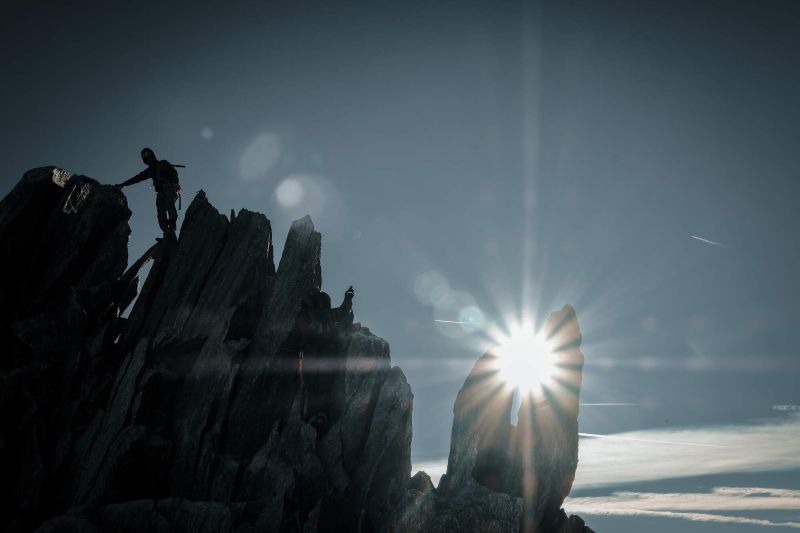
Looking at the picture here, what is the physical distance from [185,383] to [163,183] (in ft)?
60.0

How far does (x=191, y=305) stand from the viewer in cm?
4156

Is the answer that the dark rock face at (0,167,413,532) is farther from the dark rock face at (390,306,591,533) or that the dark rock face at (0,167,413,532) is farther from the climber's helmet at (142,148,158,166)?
the climber's helmet at (142,148,158,166)

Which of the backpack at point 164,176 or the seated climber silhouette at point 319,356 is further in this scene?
the backpack at point 164,176

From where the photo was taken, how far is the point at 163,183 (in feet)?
147

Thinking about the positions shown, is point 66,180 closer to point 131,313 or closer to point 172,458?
point 131,313

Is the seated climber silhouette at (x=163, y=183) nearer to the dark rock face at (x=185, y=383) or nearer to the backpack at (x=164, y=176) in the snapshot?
the backpack at (x=164, y=176)

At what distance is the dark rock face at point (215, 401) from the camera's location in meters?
33.8

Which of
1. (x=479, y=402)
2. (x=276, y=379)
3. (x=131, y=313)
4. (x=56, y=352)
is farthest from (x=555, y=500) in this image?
(x=56, y=352)

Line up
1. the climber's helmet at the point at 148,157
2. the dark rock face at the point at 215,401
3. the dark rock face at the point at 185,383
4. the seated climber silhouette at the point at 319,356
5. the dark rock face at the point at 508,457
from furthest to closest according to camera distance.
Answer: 1. the climber's helmet at the point at 148,157
2. the seated climber silhouette at the point at 319,356
3. the dark rock face at the point at 508,457
4. the dark rock face at the point at 215,401
5. the dark rock face at the point at 185,383

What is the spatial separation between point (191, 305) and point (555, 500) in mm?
33506

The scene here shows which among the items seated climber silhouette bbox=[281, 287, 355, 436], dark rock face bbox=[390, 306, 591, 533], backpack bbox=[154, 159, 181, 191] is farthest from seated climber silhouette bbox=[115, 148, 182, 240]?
dark rock face bbox=[390, 306, 591, 533]

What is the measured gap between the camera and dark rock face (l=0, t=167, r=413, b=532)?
3338 centimetres

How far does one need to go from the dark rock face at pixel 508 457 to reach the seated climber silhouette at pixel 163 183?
30839mm

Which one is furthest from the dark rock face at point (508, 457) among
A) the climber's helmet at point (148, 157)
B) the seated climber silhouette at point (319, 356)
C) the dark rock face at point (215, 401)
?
the climber's helmet at point (148, 157)
